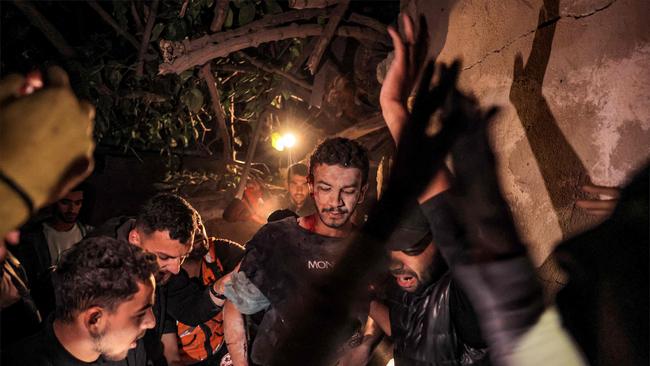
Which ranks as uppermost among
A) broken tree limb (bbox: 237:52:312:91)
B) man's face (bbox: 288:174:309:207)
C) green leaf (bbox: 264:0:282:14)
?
green leaf (bbox: 264:0:282:14)

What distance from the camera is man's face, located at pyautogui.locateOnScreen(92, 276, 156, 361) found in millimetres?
2148

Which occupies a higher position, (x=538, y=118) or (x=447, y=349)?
(x=538, y=118)

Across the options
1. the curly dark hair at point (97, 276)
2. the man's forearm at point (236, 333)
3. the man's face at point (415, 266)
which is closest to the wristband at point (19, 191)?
the curly dark hair at point (97, 276)

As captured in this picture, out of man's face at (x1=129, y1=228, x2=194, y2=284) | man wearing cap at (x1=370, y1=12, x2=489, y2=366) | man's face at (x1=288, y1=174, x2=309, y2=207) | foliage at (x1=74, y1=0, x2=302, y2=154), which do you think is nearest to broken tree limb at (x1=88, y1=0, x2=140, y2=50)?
foliage at (x1=74, y1=0, x2=302, y2=154)

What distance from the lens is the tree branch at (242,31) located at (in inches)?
151

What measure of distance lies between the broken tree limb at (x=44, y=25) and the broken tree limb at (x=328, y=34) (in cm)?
342

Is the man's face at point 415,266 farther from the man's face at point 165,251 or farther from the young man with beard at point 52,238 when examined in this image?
the young man with beard at point 52,238

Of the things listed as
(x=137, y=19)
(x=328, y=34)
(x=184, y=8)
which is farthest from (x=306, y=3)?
(x=137, y=19)

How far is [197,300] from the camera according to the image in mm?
3494

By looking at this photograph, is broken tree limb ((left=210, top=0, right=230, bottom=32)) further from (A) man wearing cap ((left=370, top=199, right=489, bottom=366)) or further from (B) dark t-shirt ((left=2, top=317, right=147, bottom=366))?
(B) dark t-shirt ((left=2, top=317, right=147, bottom=366))

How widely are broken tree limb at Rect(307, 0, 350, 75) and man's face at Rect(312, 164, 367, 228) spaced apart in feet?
6.47

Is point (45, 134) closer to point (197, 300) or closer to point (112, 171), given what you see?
point (197, 300)

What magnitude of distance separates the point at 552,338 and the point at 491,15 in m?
1.88

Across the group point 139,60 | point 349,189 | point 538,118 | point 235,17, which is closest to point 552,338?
point 538,118
